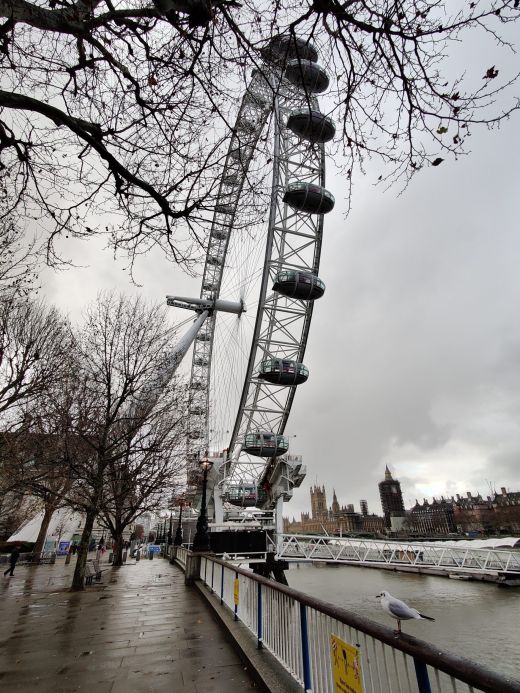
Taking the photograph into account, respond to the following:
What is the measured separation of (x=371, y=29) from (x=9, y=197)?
495 centimetres

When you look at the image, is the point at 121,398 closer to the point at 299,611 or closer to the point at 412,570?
the point at 299,611

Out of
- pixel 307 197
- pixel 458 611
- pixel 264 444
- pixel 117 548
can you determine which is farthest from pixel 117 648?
pixel 264 444

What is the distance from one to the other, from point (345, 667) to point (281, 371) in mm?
32725

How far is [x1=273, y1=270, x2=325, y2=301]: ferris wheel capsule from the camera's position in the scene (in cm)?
3341

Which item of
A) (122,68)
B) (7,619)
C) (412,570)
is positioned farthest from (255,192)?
(412,570)

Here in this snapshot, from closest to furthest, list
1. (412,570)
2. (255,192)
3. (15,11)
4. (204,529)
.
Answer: (15,11) → (255,192) → (204,529) → (412,570)

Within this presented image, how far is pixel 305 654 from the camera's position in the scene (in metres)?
3.63

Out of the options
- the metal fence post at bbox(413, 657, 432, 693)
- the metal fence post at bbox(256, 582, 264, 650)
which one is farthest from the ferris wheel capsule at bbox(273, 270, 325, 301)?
the metal fence post at bbox(413, 657, 432, 693)

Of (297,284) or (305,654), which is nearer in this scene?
(305,654)

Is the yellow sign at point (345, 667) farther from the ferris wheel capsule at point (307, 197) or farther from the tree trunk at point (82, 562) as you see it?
the ferris wheel capsule at point (307, 197)

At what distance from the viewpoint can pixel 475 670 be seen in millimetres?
1662

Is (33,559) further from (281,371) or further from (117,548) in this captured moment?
(281,371)

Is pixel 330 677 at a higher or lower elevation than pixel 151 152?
lower

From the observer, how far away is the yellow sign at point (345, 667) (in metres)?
2.65
